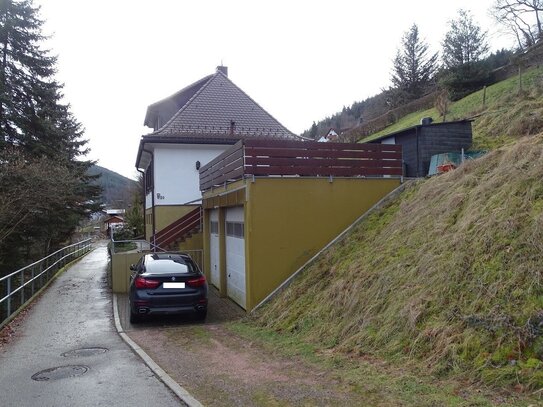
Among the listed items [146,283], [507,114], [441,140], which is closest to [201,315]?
[146,283]

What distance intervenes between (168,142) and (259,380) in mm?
16206

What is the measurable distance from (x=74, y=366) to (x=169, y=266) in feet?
12.0

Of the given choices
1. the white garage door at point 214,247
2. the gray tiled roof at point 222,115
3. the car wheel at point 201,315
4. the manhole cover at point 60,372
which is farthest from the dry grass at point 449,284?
the gray tiled roof at point 222,115

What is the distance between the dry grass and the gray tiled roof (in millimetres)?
13970

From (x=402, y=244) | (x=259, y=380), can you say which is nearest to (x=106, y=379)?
(x=259, y=380)

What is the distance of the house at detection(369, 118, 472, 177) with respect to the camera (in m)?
16.4

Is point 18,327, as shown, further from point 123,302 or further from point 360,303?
point 360,303

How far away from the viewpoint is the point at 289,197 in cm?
1082

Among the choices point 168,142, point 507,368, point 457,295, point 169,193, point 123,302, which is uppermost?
point 168,142

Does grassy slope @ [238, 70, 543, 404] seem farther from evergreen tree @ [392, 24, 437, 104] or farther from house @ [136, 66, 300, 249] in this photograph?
evergreen tree @ [392, 24, 437, 104]

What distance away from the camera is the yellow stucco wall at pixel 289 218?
34.2ft

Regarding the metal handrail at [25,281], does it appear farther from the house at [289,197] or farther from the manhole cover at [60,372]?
the house at [289,197]

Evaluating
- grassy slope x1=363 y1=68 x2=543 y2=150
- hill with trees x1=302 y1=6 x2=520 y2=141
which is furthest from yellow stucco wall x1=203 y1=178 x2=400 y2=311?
hill with trees x1=302 y1=6 x2=520 y2=141

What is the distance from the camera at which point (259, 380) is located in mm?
5836
